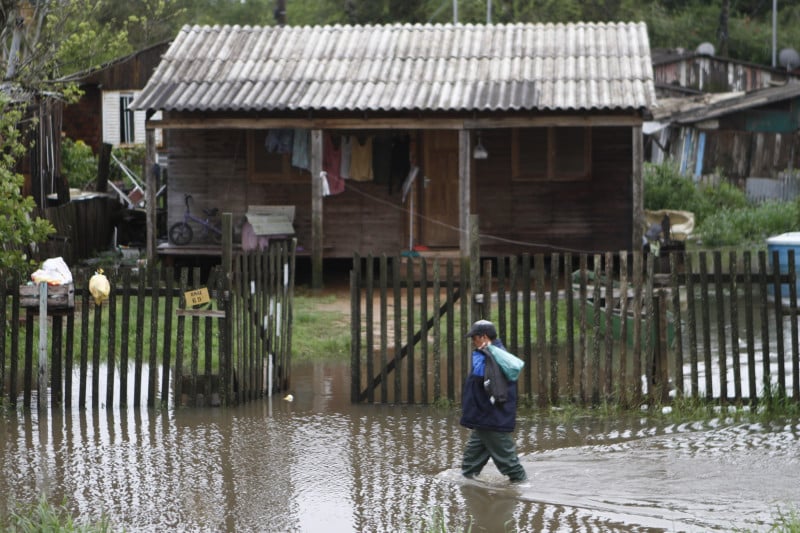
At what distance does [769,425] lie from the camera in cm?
1036

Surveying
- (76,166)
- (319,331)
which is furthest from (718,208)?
(76,166)

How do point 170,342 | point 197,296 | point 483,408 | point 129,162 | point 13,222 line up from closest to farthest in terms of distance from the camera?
point 483,408
point 197,296
point 170,342
point 13,222
point 129,162

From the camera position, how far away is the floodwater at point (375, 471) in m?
7.98

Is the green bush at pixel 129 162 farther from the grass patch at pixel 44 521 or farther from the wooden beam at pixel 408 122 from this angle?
the grass patch at pixel 44 521

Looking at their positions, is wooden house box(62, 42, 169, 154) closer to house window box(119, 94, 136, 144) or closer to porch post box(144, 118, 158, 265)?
house window box(119, 94, 136, 144)

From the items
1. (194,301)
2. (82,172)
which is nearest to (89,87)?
(82,172)

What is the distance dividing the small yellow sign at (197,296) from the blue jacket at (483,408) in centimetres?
321

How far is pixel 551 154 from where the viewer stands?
2095 centimetres

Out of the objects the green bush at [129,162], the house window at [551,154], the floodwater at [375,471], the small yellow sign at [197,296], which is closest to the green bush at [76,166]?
the green bush at [129,162]

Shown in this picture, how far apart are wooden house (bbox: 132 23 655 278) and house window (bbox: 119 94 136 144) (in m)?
17.4

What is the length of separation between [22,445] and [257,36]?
1349cm

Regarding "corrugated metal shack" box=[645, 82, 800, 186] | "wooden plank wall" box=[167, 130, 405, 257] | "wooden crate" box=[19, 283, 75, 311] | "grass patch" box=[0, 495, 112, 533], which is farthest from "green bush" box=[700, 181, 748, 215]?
"grass patch" box=[0, 495, 112, 533]

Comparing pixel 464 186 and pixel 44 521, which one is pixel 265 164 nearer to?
pixel 464 186

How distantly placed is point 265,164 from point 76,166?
526 inches
